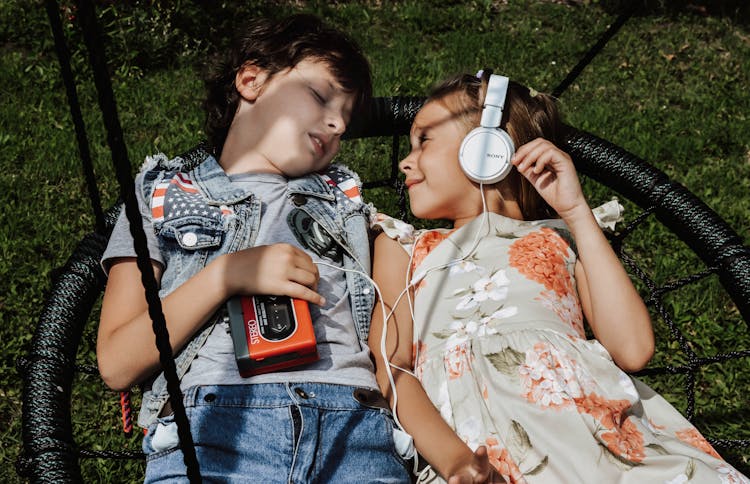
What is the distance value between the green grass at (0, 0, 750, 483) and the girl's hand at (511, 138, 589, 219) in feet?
3.31

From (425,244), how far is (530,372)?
497 millimetres

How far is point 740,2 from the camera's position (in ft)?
15.4

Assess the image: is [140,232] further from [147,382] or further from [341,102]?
[341,102]

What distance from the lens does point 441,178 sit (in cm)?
184

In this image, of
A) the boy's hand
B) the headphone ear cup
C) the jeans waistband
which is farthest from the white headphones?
the jeans waistband

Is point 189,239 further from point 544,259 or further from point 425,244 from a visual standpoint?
point 544,259

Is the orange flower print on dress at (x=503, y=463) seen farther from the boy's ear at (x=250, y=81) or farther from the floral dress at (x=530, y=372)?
the boy's ear at (x=250, y=81)

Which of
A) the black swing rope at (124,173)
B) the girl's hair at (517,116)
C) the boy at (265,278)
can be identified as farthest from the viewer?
the girl's hair at (517,116)

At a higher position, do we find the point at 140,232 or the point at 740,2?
the point at 140,232

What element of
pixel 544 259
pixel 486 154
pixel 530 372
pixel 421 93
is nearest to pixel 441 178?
pixel 486 154

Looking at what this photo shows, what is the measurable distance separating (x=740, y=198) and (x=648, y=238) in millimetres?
555

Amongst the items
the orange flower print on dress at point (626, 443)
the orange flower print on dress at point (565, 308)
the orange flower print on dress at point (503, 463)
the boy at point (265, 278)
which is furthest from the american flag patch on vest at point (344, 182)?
the orange flower print on dress at point (626, 443)

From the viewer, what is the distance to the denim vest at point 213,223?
1558 mm

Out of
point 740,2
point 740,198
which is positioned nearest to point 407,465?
point 740,198
